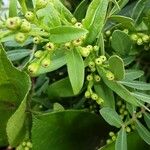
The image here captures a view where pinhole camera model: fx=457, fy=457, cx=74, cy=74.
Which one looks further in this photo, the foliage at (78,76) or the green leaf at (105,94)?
the green leaf at (105,94)

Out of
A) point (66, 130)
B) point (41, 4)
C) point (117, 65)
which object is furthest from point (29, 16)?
point (66, 130)

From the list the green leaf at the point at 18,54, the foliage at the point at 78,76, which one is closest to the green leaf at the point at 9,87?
the foliage at the point at 78,76

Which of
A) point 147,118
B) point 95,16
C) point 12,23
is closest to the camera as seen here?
point 12,23

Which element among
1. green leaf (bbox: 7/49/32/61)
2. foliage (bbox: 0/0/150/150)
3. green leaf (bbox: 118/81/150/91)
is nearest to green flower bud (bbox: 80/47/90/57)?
foliage (bbox: 0/0/150/150)

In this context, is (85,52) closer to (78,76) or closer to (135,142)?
(78,76)

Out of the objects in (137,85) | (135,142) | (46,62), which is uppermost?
(46,62)

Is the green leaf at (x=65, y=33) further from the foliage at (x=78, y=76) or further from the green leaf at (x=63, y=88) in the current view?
the green leaf at (x=63, y=88)

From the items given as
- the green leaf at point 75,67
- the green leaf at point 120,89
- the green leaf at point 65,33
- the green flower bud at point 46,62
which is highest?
the green leaf at point 65,33

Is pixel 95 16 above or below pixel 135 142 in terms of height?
above
